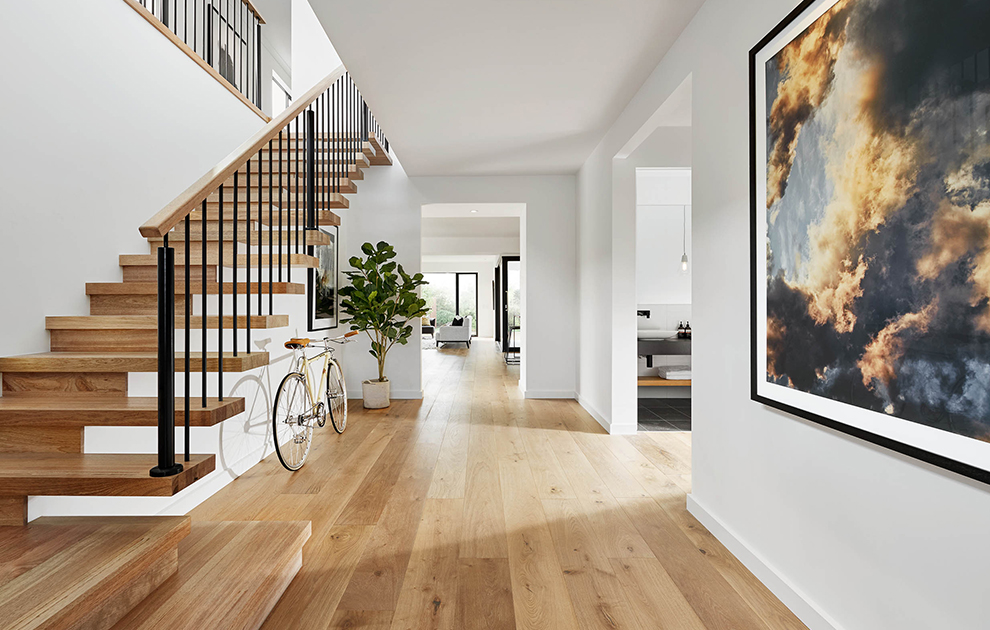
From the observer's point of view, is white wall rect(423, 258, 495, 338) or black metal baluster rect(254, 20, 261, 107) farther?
white wall rect(423, 258, 495, 338)

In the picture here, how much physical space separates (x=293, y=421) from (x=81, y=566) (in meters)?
1.98

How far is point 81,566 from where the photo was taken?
146cm

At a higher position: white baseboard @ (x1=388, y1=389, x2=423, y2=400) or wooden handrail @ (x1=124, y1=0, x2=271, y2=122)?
wooden handrail @ (x1=124, y1=0, x2=271, y2=122)

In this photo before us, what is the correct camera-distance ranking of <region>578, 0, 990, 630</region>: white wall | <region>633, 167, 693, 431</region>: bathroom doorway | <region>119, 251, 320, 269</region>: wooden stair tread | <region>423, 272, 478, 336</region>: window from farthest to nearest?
<region>423, 272, 478, 336</region>: window < <region>633, 167, 693, 431</region>: bathroom doorway < <region>119, 251, 320, 269</region>: wooden stair tread < <region>578, 0, 990, 630</region>: white wall

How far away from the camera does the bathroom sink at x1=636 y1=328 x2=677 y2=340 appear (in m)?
5.81

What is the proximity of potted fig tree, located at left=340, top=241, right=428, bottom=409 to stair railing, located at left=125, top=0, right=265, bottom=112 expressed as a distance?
1854 mm

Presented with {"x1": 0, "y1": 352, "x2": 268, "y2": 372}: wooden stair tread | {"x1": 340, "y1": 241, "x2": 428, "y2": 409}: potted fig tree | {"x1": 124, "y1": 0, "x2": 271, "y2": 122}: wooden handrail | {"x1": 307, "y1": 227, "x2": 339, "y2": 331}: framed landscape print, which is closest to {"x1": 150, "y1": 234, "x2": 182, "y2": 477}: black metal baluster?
{"x1": 0, "y1": 352, "x2": 268, "y2": 372}: wooden stair tread

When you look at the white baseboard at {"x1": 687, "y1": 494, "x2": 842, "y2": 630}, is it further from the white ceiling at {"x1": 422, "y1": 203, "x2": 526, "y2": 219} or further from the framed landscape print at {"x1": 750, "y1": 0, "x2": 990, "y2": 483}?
the white ceiling at {"x1": 422, "y1": 203, "x2": 526, "y2": 219}

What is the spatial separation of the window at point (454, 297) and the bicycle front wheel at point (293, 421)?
42.2 feet

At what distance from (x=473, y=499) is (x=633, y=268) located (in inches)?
94.1

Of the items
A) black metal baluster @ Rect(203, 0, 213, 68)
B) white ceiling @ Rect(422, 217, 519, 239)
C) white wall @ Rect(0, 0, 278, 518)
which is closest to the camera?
white wall @ Rect(0, 0, 278, 518)

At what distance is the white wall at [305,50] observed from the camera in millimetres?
6887

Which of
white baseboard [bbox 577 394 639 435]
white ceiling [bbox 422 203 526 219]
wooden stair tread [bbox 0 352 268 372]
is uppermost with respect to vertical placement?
white ceiling [bbox 422 203 526 219]

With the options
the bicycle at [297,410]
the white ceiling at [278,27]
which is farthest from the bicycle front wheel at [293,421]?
the white ceiling at [278,27]
